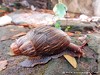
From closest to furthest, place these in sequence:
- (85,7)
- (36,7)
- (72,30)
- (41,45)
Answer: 1. (41,45)
2. (72,30)
3. (85,7)
4. (36,7)

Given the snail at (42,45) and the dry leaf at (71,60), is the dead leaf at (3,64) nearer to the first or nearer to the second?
the snail at (42,45)

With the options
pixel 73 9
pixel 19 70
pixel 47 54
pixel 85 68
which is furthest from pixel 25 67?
pixel 73 9

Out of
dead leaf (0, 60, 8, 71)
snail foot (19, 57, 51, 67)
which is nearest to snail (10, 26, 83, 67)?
snail foot (19, 57, 51, 67)

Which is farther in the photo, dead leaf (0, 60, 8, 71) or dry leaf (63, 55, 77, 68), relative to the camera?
dead leaf (0, 60, 8, 71)

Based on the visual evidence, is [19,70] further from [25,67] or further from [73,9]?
[73,9]

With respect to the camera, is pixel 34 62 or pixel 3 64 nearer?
pixel 34 62

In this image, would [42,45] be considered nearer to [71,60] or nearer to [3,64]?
[71,60]

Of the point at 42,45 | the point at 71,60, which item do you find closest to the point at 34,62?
the point at 42,45

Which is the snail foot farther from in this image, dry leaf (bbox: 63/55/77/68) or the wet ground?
dry leaf (bbox: 63/55/77/68)
